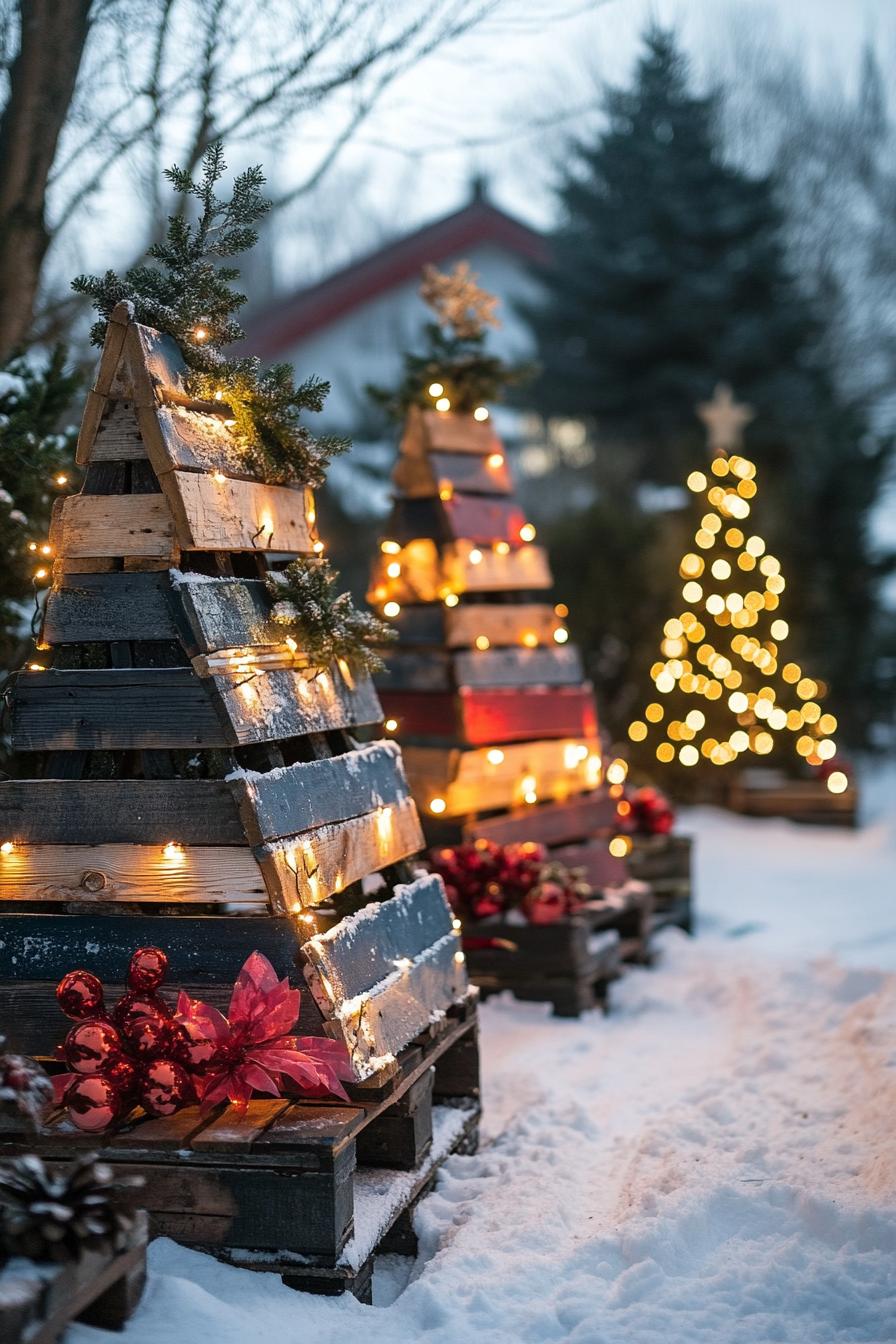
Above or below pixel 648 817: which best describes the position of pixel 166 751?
above

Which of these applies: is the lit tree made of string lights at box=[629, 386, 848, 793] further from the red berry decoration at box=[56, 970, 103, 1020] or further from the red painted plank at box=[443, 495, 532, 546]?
the red berry decoration at box=[56, 970, 103, 1020]

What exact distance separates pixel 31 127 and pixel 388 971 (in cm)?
430

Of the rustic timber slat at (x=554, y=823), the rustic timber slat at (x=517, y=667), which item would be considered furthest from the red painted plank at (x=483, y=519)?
the rustic timber slat at (x=554, y=823)

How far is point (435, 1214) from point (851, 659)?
13722 mm

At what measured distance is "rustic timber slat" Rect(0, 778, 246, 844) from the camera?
146 inches

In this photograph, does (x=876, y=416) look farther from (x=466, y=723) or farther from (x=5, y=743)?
(x=5, y=743)

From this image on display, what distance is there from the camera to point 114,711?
3797 millimetres

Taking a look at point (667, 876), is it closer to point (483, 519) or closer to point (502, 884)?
point (502, 884)

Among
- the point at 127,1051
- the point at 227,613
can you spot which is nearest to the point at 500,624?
the point at 227,613

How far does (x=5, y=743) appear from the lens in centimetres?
508

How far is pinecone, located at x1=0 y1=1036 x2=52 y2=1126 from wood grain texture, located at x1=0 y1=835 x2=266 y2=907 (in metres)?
0.67

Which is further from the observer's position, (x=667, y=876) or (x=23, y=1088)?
(x=667, y=876)

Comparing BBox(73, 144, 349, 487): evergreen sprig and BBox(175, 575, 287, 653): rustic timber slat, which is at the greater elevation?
BBox(73, 144, 349, 487): evergreen sprig

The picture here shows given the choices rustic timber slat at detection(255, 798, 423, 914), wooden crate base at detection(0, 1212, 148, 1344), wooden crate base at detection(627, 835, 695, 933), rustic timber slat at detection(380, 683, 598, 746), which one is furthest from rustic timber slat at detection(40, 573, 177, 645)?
wooden crate base at detection(627, 835, 695, 933)
